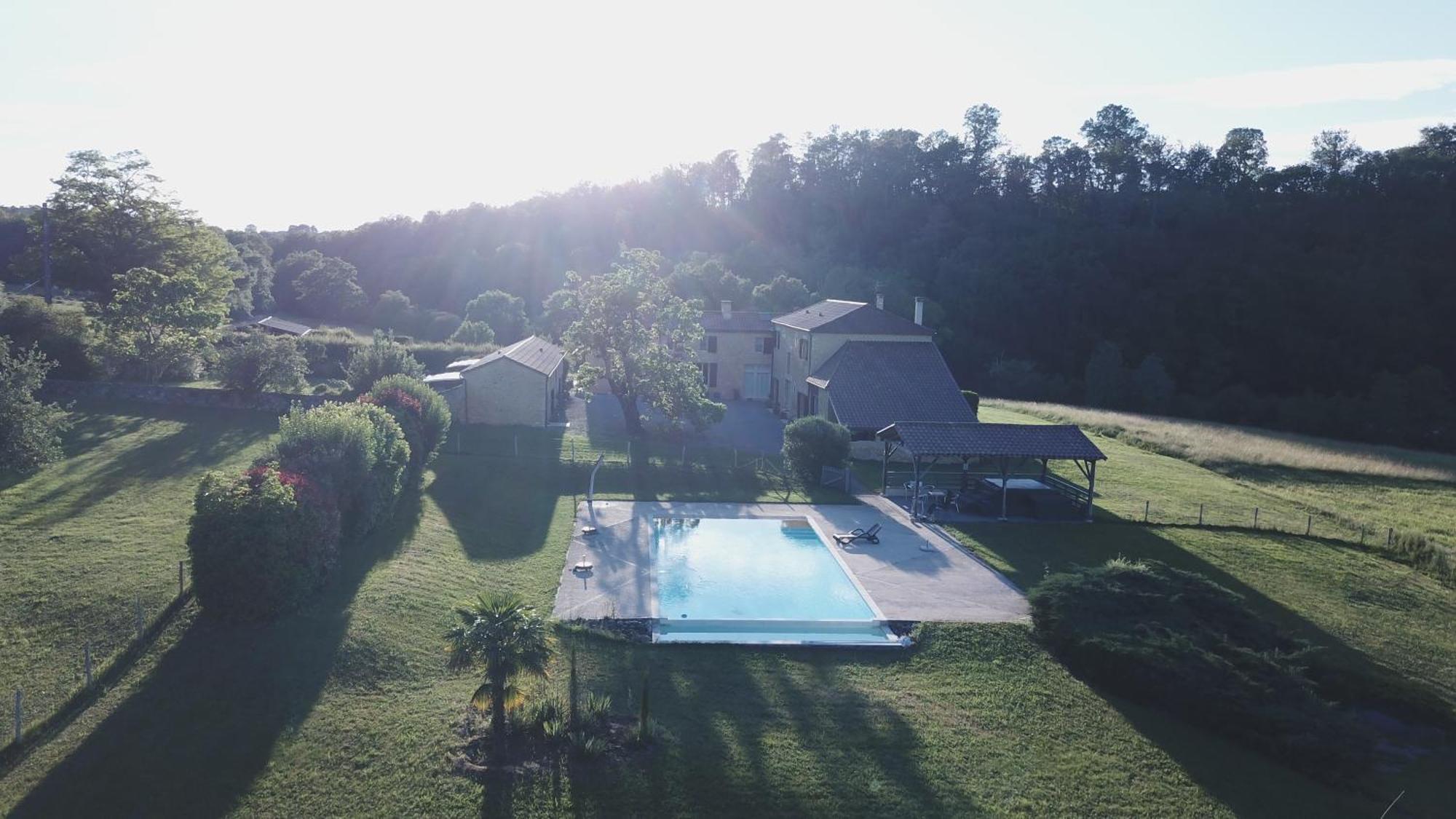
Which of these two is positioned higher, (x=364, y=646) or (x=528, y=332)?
(x=528, y=332)

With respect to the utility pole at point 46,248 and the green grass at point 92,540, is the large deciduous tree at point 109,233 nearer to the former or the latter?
the utility pole at point 46,248

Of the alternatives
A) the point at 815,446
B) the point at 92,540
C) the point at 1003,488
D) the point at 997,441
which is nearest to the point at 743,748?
the point at 92,540

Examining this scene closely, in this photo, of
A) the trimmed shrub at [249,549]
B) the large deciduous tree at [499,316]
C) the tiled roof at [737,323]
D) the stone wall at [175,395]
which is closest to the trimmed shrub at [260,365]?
the stone wall at [175,395]

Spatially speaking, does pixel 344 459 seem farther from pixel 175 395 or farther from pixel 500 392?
pixel 175 395

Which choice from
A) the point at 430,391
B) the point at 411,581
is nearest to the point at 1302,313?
the point at 430,391

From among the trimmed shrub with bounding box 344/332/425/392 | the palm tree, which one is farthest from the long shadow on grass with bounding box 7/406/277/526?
the palm tree

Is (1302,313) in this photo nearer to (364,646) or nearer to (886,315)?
(886,315)

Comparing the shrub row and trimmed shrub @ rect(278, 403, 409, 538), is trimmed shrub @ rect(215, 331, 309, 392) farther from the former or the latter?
trimmed shrub @ rect(278, 403, 409, 538)
